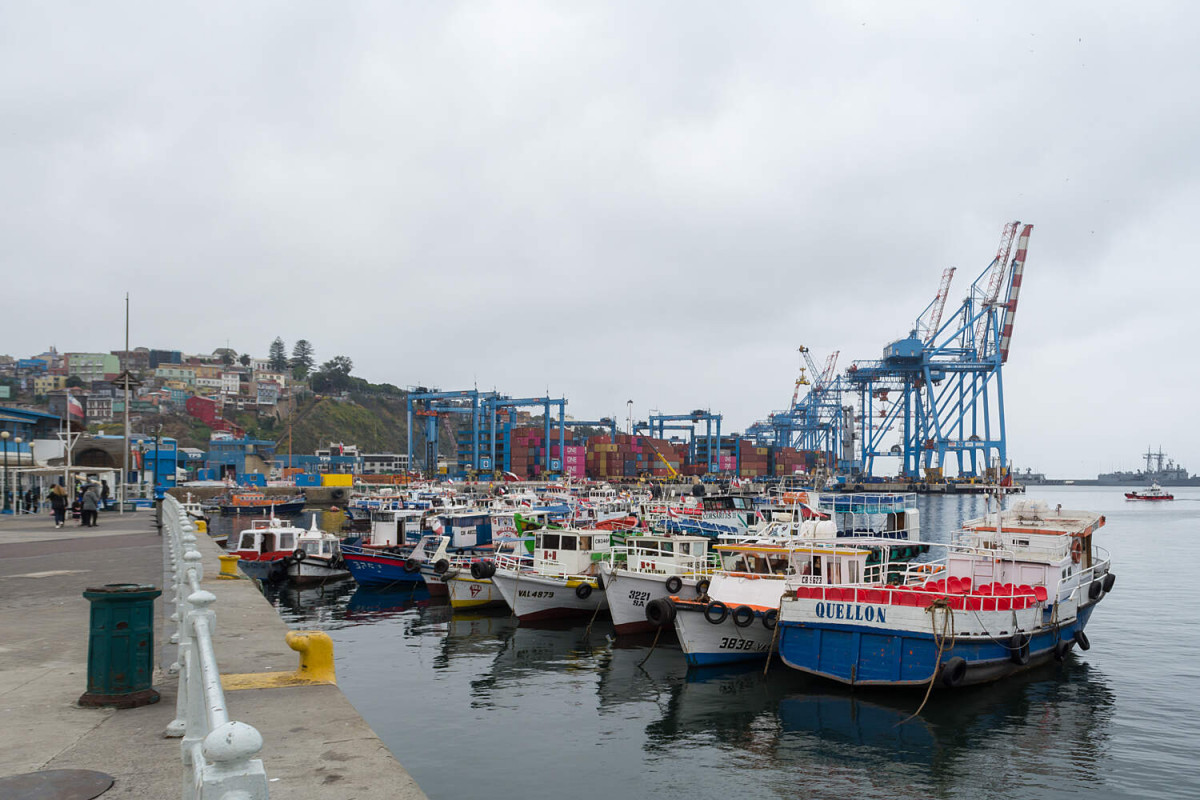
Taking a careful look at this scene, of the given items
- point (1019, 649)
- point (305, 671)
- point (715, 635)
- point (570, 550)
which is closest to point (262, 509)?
point (570, 550)

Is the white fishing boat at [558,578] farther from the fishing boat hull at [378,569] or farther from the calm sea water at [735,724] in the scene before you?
the fishing boat hull at [378,569]

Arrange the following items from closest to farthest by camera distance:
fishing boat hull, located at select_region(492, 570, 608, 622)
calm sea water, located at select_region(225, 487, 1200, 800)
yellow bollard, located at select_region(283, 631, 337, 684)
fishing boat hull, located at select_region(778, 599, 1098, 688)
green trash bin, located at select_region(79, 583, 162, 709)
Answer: green trash bin, located at select_region(79, 583, 162, 709) → yellow bollard, located at select_region(283, 631, 337, 684) → calm sea water, located at select_region(225, 487, 1200, 800) → fishing boat hull, located at select_region(778, 599, 1098, 688) → fishing boat hull, located at select_region(492, 570, 608, 622)

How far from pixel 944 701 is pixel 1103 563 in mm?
13395

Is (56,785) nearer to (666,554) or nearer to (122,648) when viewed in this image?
(122,648)

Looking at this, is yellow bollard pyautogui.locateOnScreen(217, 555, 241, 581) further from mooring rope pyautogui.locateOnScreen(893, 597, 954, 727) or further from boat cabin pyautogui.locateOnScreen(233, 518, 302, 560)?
boat cabin pyautogui.locateOnScreen(233, 518, 302, 560)

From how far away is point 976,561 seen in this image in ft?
85.4

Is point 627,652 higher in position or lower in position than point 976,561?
lower

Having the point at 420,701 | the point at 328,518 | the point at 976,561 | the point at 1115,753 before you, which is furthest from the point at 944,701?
the point at 328,518

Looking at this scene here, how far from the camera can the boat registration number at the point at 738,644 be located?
76.0 ft

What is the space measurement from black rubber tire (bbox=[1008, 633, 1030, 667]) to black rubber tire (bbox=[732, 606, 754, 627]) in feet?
21.1

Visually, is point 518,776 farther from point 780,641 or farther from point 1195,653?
point 1195,653

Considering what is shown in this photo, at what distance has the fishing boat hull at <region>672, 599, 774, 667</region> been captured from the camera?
22.9 meters

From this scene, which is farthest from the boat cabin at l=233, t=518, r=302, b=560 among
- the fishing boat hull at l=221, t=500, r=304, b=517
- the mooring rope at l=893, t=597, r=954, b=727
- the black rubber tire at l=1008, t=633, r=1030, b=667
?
the fishing boat hull at l=221, t=500, r=304, b=517

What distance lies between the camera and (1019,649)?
851 inches
